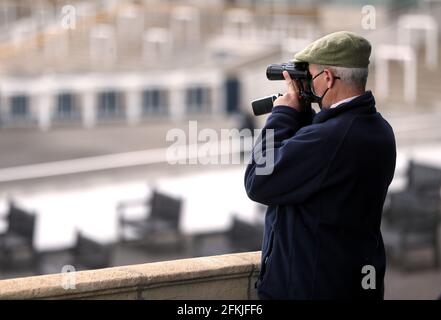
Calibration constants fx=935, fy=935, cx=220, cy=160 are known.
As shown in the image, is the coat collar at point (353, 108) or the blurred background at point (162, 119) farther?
the blurred background at point (162, 119)

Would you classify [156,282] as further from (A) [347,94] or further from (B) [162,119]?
(B) [162,119]

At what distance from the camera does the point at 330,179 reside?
3531 millimetres

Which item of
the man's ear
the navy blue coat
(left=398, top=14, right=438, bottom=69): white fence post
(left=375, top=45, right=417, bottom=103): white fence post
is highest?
(left=398, top=14, right=438, bottom=69): white fence post

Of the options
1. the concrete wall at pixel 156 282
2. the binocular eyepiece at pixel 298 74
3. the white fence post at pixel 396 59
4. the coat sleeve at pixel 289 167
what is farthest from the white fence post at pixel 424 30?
the coat sleeve at pixel 289 167

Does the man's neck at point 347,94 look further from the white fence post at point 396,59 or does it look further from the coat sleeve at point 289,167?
the white fence post at point 396,59

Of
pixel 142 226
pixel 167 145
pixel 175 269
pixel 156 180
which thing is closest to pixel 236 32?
pixel 167 145

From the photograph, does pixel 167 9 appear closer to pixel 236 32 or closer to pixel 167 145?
pixel 236 32

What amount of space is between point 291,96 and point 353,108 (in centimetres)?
28

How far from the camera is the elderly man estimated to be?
3.54 m

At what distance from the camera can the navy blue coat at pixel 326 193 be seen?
3.54 m

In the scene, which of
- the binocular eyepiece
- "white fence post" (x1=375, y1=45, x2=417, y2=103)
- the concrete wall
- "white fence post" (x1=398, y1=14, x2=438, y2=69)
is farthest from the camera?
"white fence post" (x1=398, y1=14, x2=438, y2=69)

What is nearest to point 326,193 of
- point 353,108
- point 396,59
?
point 353,108

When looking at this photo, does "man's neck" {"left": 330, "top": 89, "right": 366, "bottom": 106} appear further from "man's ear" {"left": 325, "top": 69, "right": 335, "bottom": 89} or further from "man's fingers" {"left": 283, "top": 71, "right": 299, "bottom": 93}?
"man's fingers" {"left": 283, "top": 71, "right": 299, "bottom": 93}

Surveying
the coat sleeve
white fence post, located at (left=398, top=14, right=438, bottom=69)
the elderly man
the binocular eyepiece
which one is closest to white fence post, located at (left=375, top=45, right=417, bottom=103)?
white fence post, located at (left=398, top=14, right=438, bottom=69)
